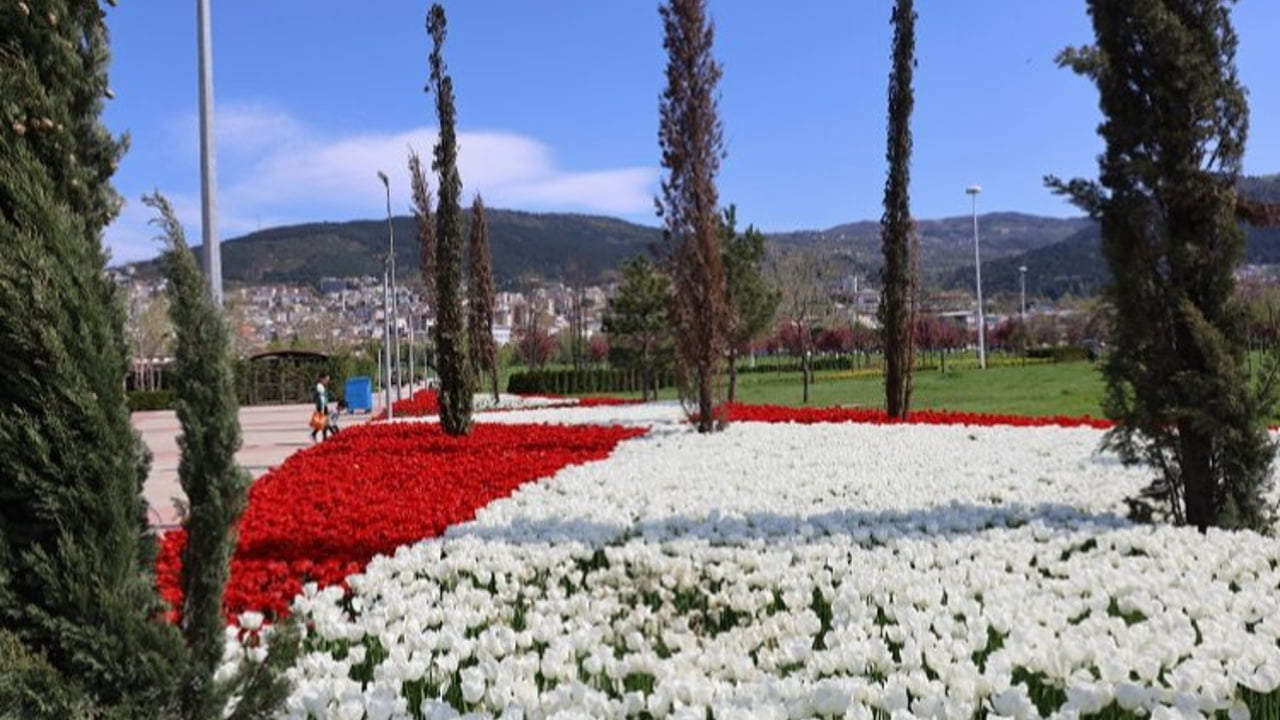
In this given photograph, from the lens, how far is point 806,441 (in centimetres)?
1441

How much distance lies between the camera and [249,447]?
2050 centimetres

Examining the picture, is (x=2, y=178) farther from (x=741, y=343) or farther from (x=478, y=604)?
(x=741, y=343)

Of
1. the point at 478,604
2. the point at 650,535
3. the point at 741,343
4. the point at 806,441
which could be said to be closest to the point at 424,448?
the point at 806,441

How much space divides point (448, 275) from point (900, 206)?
8.84 metres

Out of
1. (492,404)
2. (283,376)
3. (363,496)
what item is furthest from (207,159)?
(283,376)

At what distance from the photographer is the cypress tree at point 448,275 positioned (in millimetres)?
17281

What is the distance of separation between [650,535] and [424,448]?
331 inches

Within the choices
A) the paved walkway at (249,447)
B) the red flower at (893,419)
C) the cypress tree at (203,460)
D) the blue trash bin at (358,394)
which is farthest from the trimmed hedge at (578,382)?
the cypress tree at (203,460)

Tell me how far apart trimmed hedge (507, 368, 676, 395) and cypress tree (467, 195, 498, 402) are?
33.3 ft

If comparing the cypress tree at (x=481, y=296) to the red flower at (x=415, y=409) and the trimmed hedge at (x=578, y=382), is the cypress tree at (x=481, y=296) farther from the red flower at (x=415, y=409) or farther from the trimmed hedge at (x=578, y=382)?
the trimmed hedge at (x=578, y=382)

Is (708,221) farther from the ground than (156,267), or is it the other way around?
(708,221)

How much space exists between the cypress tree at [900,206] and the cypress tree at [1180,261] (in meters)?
11.2

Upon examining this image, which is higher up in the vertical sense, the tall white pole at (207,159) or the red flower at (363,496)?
the tall white pole at (207,159)

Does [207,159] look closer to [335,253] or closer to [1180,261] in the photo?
[1180,261]
